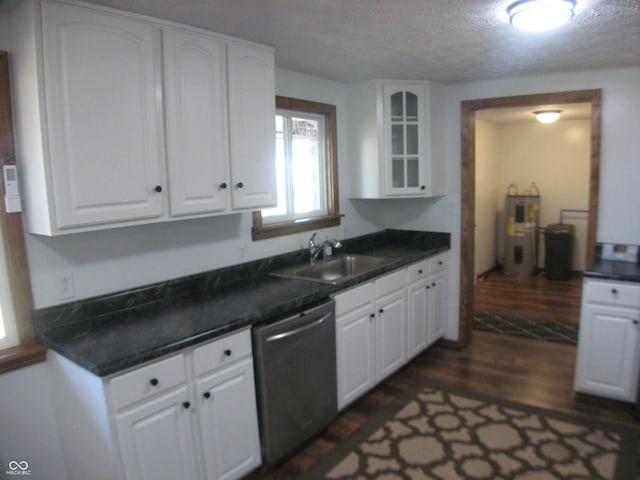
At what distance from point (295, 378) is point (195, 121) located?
4.58ft

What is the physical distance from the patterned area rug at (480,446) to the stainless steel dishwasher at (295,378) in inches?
8.4

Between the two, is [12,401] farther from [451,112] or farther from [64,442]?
[451,112]

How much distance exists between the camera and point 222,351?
198cm

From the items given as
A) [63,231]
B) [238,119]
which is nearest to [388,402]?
[238,119]

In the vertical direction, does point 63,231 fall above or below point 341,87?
below

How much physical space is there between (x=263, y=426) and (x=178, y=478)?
0.47 metres

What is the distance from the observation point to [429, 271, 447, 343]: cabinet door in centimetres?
372

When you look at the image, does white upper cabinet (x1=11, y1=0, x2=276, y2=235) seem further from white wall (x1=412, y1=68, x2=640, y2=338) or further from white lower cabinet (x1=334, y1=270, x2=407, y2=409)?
white wall (x1=412, y1=68, x2=640, y2=338)

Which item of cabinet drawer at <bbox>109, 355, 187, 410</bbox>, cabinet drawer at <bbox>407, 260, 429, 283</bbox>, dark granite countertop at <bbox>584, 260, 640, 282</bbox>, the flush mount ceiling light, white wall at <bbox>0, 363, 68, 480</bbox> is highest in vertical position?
the flush mount ceiling light

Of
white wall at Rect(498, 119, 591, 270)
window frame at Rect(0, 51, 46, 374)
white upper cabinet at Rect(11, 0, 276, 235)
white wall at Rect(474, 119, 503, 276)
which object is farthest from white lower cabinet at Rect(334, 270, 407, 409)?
white wall at Rect(498, 119, 591, 270)

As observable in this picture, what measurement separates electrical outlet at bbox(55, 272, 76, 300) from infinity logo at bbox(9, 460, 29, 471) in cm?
71

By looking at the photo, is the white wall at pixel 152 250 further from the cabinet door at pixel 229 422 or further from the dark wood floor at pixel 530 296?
the dark wood floor at pixel 530 296

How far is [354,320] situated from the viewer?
2789 mm

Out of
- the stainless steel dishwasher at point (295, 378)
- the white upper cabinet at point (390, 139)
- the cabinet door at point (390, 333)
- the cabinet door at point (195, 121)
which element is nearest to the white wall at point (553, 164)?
the white upper cabinet at point (390, 139)
